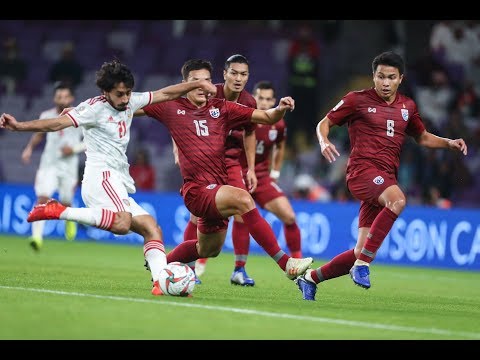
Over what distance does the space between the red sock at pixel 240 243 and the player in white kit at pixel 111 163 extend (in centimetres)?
231

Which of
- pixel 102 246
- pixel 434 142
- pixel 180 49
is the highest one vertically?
pixel 180 49

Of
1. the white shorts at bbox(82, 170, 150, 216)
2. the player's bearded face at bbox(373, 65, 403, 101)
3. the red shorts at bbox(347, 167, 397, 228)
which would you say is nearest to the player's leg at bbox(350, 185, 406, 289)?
the red shorts at bbox(347, 167, 397, 228)

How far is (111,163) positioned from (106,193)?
279 mm

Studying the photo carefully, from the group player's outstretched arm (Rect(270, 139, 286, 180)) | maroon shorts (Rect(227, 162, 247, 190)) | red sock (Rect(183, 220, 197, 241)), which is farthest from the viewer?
player's outstretched arm (Rect(270, 139, 286, 180))

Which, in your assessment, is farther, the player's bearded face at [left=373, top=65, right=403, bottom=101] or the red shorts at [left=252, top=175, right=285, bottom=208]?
the red shorts at [left=252, top=175, right=285, bottom=208]

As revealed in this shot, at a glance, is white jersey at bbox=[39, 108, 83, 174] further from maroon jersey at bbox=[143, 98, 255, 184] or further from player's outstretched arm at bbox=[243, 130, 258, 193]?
maroon jersey at bbox=[143, 98, 255, 184]

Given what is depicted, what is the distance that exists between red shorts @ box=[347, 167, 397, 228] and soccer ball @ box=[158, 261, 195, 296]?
1744 millimetres

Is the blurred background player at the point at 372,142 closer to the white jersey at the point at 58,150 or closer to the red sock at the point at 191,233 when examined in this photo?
the red sock at the point at 191,233

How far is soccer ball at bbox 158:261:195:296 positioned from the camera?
849cm

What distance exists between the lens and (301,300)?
29.7ft

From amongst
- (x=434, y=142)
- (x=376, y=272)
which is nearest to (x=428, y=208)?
(x=376, y=272)

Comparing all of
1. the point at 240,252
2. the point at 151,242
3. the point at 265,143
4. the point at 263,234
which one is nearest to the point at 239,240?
the point at 240,252
